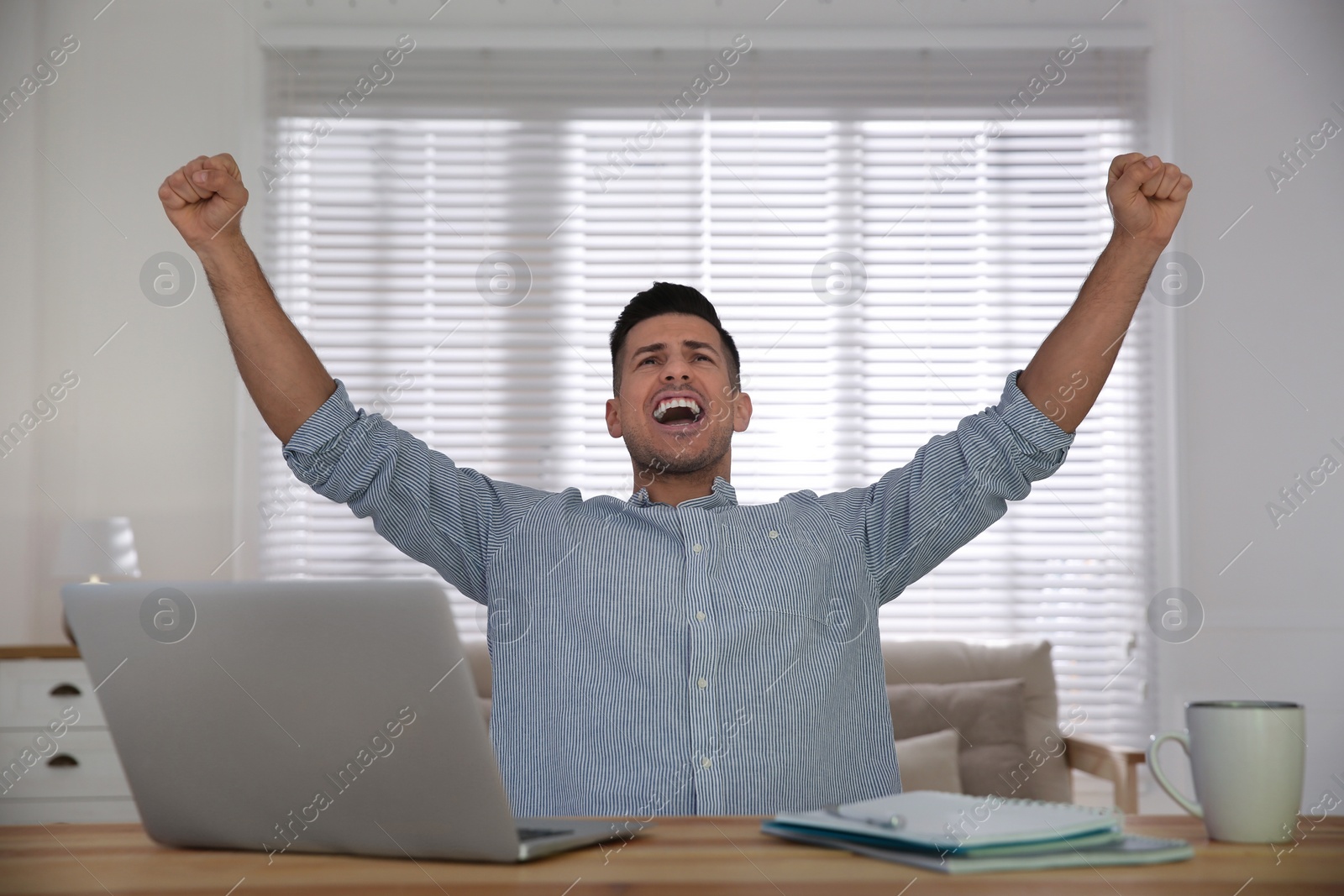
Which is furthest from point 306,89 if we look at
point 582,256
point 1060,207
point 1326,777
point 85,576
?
point 1326,777

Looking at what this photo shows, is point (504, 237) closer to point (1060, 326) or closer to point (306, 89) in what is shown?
point (306, 89)

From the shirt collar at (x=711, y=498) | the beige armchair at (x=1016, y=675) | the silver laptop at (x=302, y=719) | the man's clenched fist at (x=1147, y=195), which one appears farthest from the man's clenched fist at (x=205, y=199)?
the beige armchair at (x=1016, y=675)

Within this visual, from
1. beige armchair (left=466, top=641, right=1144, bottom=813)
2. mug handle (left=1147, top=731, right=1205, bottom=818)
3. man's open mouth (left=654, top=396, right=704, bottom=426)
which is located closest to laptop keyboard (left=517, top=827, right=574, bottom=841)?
mug handle (left=1147, top=731, right=1205, bottom=818)

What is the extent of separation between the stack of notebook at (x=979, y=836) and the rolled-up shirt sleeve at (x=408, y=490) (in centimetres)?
85

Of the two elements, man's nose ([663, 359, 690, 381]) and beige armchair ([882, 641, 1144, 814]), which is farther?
beige armchair ([882, 641, 1144, 814])

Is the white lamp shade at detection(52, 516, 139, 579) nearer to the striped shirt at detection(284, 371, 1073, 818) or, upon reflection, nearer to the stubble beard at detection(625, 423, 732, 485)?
the striped shirt at detection(284, 371, 1073, 818)

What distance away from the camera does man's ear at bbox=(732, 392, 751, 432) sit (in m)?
1.75

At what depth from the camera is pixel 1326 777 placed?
304 cm

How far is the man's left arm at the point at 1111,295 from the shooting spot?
1211 millimetres

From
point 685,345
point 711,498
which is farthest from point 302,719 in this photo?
point 685,345

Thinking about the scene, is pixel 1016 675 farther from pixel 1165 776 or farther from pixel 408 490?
pixel 1165 776

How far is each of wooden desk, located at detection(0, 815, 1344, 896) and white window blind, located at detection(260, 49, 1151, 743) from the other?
2378mm

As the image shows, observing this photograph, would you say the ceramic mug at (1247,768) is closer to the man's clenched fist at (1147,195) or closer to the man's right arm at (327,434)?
the man's clenched fist at (1147,195)

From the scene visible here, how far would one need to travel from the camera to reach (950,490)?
1.49 meters
